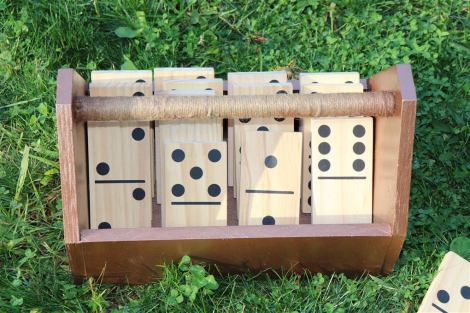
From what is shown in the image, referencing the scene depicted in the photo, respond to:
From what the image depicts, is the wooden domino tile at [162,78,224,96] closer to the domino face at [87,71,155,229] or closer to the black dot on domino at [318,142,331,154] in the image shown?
the domino face at [87,71,155,229]

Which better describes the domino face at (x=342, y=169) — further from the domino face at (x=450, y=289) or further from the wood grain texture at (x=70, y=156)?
the wood grain texture at (x=70, y=156)

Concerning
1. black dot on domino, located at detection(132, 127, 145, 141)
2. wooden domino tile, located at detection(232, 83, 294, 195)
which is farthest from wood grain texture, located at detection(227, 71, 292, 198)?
black dot on domino, located at detection(132, 127, 145, 141)

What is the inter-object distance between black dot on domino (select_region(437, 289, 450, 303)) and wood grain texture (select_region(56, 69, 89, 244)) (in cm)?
123

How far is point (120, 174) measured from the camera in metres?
2.54

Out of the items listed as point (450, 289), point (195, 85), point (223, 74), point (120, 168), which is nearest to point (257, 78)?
point (195, 85)

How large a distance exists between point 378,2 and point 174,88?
1.44 meters

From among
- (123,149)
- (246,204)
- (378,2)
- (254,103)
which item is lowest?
(246,204)

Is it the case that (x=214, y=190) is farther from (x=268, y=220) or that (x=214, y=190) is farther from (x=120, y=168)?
(x=120, y=168)

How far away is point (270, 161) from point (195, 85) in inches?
15.0

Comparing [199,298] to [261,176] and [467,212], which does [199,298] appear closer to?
[261,176]

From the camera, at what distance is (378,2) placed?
3.60 m

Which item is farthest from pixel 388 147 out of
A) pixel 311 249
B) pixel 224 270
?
pixel 224 270

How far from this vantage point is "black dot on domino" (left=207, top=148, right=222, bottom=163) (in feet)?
8.19

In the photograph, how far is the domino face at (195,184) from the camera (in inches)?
98.2
